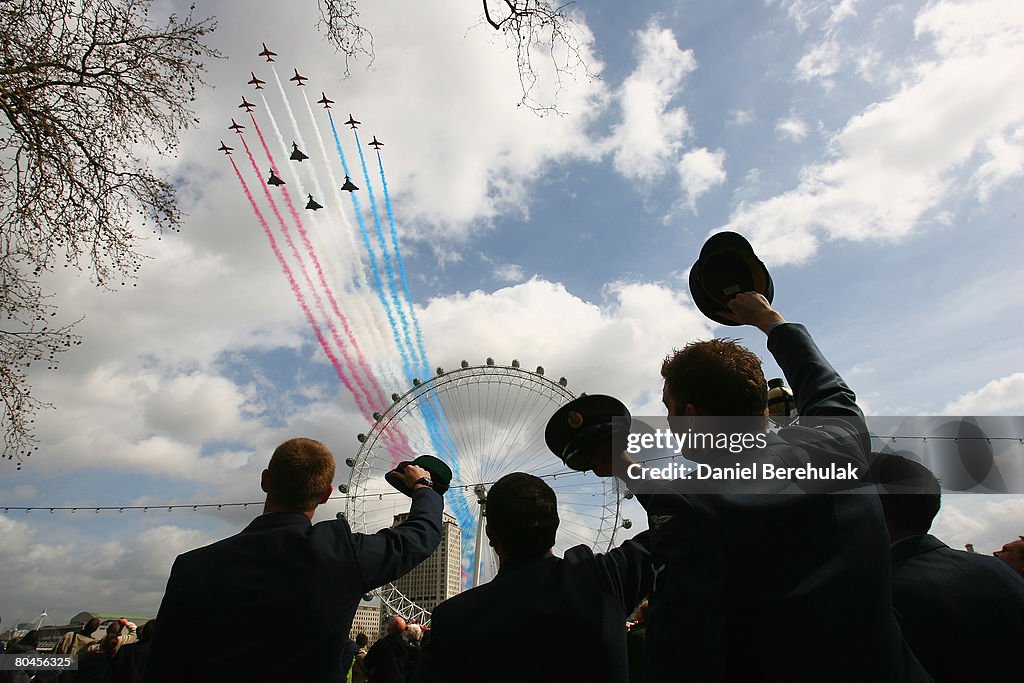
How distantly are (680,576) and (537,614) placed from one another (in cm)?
112

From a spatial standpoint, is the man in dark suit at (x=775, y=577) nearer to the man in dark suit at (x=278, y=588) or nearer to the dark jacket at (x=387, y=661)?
the man in dark suit at (x=278, y=588)

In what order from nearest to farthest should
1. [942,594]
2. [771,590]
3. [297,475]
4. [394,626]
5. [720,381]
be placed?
[771,590] < [720,381] < [942,594] < [297,475] < [394,626]

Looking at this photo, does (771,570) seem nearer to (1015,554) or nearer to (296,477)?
(296,477)

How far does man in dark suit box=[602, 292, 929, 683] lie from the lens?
1.62 m

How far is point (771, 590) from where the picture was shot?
1662mm

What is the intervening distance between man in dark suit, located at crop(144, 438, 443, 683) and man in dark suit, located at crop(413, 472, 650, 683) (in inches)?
20.7

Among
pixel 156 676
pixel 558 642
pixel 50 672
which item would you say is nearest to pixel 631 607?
pixel 558 642

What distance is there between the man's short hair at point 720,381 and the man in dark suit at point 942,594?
0.96 metres

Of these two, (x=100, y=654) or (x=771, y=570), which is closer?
(x=771, y=570)

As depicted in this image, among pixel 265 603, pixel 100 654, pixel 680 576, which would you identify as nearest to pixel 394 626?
pixel 100 654

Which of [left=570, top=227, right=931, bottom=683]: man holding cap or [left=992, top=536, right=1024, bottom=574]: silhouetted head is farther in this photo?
[left=992, top=536, right=1024, bottom=574]: silhouetted head

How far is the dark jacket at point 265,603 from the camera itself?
2715 millimetres

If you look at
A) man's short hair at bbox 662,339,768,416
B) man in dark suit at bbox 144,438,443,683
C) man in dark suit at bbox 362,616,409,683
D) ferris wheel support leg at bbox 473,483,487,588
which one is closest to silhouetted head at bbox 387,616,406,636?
man in dark suit at bbox 362,616,409,683

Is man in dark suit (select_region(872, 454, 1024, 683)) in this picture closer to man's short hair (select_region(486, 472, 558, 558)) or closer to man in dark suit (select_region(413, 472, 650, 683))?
man in dark suit (select_region(413, 472, 650, 683))
